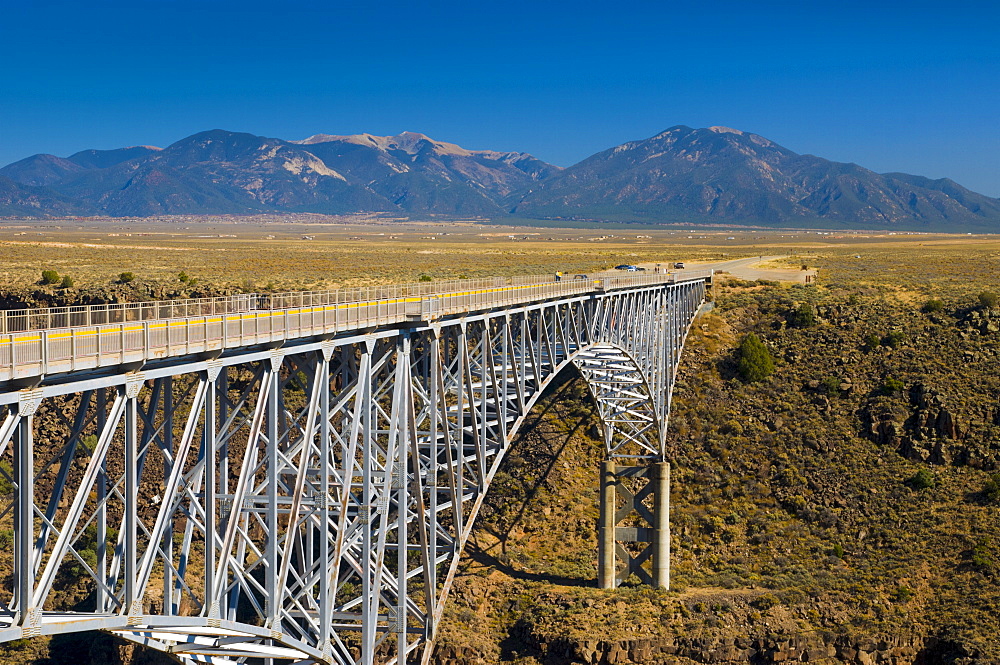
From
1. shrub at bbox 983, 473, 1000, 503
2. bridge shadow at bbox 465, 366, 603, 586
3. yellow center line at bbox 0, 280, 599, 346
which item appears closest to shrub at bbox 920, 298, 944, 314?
shrub at bbox 983, 473, 1000, 503

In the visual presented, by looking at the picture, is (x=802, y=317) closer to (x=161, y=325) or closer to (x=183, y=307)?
(x=183, y=307)

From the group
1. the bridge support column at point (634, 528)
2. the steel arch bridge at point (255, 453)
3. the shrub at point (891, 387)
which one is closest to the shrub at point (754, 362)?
the shrub at point (891, 387)

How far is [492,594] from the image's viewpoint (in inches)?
2037

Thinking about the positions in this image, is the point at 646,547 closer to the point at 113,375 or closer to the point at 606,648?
the point at 606,648

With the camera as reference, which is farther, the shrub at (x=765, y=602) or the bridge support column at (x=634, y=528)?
the bridge support column at (x=634, y=528)

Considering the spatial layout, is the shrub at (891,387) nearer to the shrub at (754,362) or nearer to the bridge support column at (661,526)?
the shrub at (754,362)

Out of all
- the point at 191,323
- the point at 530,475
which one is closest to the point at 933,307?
the point at 530,475

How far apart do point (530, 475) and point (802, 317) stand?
26187mm

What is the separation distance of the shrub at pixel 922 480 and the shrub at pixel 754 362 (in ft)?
41.5

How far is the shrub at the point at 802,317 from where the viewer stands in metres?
75.4

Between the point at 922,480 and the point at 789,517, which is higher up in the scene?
the point at 922,480

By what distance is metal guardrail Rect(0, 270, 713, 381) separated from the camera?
1850cm

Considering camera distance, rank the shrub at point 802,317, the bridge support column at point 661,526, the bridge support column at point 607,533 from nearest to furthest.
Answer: the bridge support column at point 661,526, the bridge support column at point 607,533, the shrub at point 802,317

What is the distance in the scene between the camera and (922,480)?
5734 centimetres
